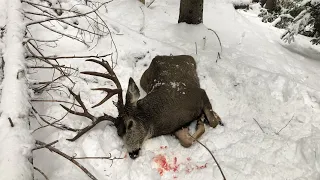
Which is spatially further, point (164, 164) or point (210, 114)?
point (210, 114)

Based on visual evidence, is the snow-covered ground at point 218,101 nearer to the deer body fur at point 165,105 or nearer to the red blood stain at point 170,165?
the red blood stain at point 170,165

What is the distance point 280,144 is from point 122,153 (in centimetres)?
206

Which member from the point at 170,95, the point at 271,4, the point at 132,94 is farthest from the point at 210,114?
the point at 271,4

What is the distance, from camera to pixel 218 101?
5152mm

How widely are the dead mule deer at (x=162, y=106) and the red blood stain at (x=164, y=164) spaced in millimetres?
283

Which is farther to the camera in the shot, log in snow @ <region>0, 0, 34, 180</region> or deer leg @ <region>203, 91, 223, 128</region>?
deer leg @ <region>203, 91, 223, 128</region>

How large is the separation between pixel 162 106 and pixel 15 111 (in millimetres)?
2062

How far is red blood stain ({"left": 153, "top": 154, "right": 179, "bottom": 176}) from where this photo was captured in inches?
164

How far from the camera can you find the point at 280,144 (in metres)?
4.41

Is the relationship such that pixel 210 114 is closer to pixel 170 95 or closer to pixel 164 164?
pixel 170 95

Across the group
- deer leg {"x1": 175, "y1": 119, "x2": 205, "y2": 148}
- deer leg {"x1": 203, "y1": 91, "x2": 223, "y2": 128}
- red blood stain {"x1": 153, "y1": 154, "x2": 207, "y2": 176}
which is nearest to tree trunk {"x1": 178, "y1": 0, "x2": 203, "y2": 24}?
deer leg {"x1": 203, "y1": 91, "x2": 223, "y2": 128}

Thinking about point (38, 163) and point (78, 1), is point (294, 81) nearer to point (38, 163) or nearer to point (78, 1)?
point (38, 163)

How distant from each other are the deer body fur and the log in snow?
4.32 ft

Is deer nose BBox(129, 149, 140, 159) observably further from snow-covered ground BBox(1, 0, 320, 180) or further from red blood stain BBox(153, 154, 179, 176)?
red blood stain BBox(153, 154, 179, 176)
